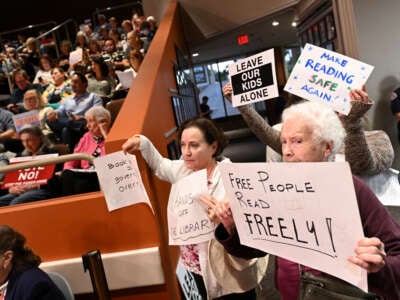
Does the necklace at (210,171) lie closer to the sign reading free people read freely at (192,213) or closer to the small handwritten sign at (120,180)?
the sign reading free people read freely at (192,213)

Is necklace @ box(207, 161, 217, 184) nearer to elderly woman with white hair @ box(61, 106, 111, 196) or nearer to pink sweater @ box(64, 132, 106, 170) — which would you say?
elderly woman with white hair @ box(61, 106, 111, 196)

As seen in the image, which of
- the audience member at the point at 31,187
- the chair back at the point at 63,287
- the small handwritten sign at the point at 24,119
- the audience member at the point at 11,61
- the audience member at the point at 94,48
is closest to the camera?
the chair back at the point at 63,287

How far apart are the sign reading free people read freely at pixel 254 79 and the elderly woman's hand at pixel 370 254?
122 cm

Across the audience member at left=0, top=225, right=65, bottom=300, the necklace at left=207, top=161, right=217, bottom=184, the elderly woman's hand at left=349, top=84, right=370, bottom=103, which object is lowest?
the audience member at left=0, top=225, right=65, bottom=300

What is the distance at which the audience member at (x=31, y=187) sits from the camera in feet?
9.89

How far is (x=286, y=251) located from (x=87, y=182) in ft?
6.22

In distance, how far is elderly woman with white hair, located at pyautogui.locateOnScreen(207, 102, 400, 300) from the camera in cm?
115

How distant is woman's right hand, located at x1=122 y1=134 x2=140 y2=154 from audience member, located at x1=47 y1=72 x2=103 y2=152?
2271 millimetres

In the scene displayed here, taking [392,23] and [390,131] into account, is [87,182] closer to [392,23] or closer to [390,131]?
[390,131]

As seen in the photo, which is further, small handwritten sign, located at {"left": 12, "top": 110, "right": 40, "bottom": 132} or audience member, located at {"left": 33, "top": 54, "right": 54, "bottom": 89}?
audience member, located at {"left": 33, "top": 54, "right": 54, "bottom": 89}

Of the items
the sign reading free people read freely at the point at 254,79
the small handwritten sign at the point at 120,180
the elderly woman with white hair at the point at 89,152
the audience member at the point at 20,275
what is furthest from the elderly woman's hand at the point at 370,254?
the elderly woman with white hair at the point at 89,152

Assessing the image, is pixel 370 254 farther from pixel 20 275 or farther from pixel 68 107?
pixel 68 107

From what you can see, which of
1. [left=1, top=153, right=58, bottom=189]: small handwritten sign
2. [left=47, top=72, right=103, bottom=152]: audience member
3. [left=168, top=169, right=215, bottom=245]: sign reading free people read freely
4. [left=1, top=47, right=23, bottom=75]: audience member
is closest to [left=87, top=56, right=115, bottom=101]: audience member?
[left=47, top=72, right=103, bottom=152]: audience member

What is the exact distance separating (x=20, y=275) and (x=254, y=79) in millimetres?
1602
